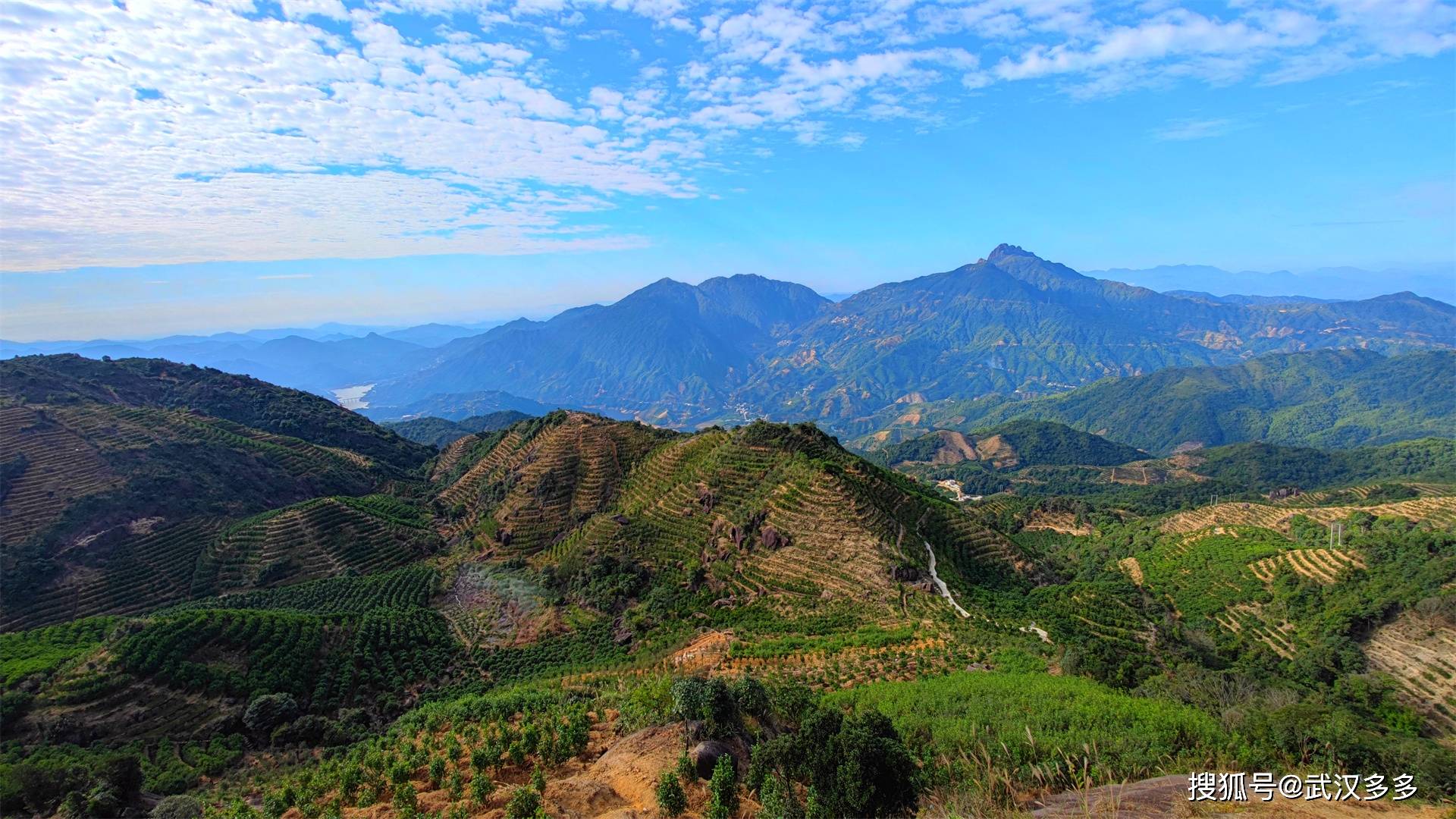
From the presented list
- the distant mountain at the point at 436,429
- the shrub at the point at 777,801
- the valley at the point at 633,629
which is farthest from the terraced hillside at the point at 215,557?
the distant mountain at the point at 436,429

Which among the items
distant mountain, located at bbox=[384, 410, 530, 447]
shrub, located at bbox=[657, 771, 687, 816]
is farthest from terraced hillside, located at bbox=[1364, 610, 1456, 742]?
distant mountain, located at bbox=[384, 410, 530, 447]

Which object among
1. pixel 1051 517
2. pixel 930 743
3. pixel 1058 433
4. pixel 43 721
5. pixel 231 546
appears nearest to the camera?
pixel 930 743

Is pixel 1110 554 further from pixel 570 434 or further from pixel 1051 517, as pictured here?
pixel 570 434

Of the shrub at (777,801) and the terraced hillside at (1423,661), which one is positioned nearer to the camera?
the shrub at (777,801)

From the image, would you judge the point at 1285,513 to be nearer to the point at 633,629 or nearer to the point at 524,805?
the point at 633,629

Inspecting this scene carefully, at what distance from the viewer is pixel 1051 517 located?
89.1 meters

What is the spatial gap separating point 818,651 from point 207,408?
104249 mm

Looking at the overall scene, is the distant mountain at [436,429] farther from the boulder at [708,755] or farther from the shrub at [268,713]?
the boulder at [708,755]

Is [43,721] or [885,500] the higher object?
[885,500]

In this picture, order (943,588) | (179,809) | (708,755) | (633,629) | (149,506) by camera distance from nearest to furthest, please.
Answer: (708,755) → (179,809) → (943,588) → (633,629) → (149,506)

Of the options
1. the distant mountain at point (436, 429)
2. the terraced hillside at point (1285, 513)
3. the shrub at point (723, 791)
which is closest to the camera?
the shrub at point (723, 791)

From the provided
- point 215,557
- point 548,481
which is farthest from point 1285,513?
point 215,557

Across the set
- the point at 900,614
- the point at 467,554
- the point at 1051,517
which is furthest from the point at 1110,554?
the point at 467,554

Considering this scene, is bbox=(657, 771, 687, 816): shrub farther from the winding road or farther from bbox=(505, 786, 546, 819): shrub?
the winding road
